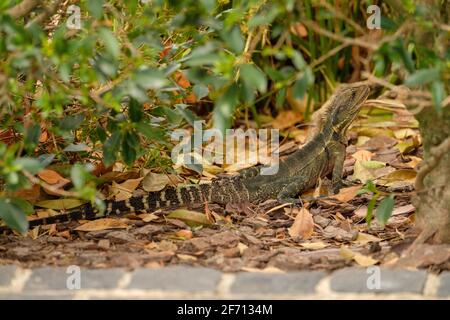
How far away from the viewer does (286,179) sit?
6.63 m

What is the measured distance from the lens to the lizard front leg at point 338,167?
652 centimetres

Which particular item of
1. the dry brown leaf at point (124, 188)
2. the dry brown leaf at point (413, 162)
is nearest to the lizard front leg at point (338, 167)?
the dry brown leaf at point (413, 162)

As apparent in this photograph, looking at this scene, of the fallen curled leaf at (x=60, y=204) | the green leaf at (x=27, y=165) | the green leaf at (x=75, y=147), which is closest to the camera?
the green leaf at (x=27, y=165)

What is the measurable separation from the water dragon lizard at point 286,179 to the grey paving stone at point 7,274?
110 centimetres

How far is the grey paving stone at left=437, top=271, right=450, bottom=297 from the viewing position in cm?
394

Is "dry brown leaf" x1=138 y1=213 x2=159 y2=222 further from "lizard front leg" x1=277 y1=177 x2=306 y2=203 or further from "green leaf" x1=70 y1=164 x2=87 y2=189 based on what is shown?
"green leaf" x1=70 y1=164 x2=87 y2=189

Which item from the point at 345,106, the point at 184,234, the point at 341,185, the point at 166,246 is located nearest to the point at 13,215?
the point at 166,246

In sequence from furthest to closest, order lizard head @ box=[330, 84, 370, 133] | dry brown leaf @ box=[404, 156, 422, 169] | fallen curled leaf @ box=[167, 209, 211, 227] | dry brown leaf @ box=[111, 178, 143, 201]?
lizard head @ box=[330, 84, 370, 133] → dry brown leaf @ box=[404, 156, 422, 169] → dry brown leaf @ box=[111, 178, 143, 201] → fallen curled leaf @ box=[167, 209, 211, 227]

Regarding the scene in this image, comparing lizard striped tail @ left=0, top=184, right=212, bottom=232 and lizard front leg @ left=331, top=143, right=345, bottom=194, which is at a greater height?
lizard front leg @ left=331, top=143, right=345, bottom=194

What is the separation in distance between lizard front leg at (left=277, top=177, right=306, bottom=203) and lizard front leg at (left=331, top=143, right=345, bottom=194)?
25 cm

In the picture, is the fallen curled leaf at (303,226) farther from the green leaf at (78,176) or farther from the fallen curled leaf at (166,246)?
the green leaf at (78,176)

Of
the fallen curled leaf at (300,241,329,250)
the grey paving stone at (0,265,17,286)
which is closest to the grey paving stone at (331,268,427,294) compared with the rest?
the fallen curled leaf at (300,241,329,250)

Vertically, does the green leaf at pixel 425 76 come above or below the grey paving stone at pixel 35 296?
above

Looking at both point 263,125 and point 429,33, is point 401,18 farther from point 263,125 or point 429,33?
point 263,125
